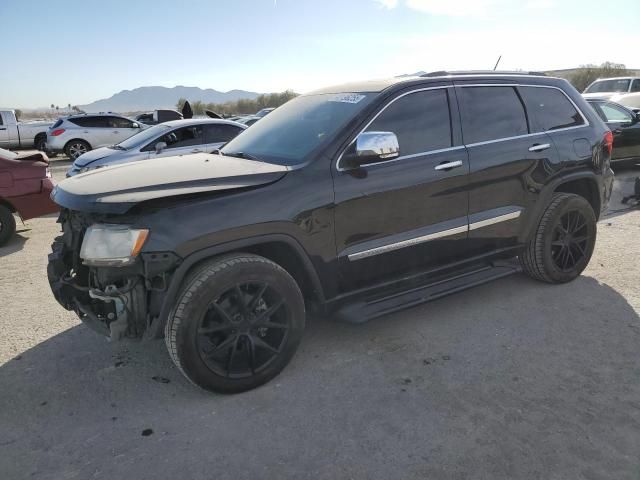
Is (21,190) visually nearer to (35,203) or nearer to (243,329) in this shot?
(35,203)

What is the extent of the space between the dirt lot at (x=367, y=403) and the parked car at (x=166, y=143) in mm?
4785

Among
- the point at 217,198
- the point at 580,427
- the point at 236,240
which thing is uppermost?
the point at 217,198

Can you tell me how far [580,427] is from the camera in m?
2.70

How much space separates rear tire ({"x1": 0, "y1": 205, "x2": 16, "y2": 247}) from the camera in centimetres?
653

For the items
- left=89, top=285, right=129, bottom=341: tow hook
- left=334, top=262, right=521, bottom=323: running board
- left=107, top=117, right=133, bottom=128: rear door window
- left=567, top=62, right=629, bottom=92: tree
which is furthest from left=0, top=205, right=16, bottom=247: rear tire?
left=567, top=62, right=629, bottom=92: tree

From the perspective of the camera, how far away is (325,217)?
3.20 meters

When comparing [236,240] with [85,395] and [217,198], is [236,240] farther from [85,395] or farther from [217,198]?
[85,395]

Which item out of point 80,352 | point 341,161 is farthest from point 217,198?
point 80,352

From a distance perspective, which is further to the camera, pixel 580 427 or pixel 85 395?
pixel 85 395

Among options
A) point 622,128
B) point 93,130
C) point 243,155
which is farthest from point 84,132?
point 622,128

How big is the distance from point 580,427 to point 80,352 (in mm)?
3299

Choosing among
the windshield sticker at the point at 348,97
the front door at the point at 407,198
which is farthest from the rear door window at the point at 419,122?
the windshield sticker at the point at 348,97

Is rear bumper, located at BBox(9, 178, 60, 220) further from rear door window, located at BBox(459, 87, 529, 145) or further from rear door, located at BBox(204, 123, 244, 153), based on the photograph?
rear door window, located at BBox(459, 87, 529, 145)

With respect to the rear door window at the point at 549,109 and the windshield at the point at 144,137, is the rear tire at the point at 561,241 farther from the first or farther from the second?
the windshield at the point at 144,137
